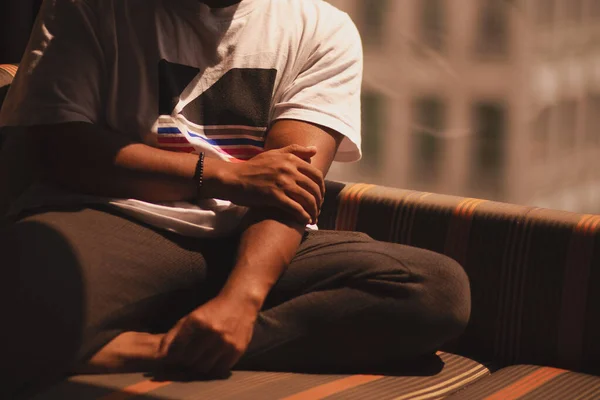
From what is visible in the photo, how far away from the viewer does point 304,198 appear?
5.20 ft

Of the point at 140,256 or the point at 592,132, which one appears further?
the point at 592,132

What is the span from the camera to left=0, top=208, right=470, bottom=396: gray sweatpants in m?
1.38

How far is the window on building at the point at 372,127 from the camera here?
7.61 ft

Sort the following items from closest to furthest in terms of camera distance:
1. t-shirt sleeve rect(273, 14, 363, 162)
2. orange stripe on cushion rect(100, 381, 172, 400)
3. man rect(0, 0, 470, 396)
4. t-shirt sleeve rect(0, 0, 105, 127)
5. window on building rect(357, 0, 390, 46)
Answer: orange stripe on cushion rect(100, 381, 172, 400), man rect(0, 0, 470, 396), t-shirt sleeve rect(0, 0, 105, 127), t-shirt sleeve rect(273, 14, 363, 162), window on building rect(357, 0, 390, 46)

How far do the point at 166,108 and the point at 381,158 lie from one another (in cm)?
88

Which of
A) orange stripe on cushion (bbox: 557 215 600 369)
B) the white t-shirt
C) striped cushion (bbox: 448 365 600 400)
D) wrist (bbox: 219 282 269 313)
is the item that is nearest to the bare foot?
wrist (bbox: 219 282 269 313)

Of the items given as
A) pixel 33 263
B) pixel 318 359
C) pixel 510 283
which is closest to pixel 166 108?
pixel 33 263

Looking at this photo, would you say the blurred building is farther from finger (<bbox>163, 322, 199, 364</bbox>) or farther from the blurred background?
finger (<bbox>163, 322, 199, 364</bbox>)

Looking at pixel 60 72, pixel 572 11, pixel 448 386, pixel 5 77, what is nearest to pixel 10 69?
pixel 5 77

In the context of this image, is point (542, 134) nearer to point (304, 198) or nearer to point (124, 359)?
point (304, 198)

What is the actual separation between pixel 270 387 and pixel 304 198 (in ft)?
1.16

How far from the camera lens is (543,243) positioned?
1694 mm

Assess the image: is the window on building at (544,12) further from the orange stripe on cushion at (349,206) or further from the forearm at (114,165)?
the forearm at (114,165)

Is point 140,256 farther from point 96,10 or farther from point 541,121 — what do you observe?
point 541,121
